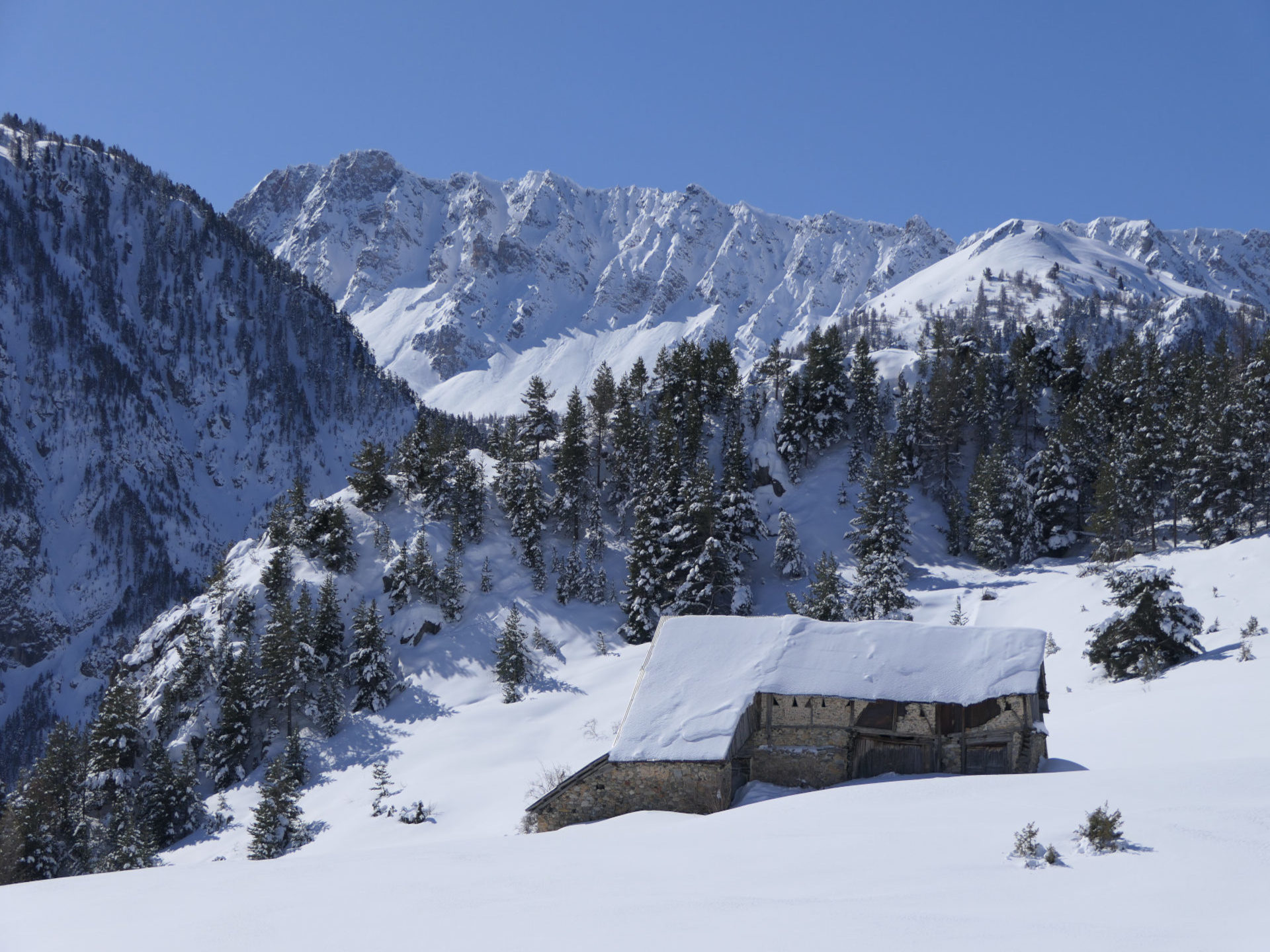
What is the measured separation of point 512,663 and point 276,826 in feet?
48.0

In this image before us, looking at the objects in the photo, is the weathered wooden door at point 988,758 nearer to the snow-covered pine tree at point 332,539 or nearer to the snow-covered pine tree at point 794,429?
the snow-covered pine tree at point 332,539

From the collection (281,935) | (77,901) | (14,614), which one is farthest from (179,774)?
(14,614)

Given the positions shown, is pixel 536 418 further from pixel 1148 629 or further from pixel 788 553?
pixel 1148 629

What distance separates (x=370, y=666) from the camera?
4400 centimetres

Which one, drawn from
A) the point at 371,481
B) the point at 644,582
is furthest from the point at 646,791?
the point at 371,481

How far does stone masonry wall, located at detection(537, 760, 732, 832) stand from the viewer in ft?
69.2

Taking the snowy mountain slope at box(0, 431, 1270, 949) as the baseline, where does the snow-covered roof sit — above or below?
above

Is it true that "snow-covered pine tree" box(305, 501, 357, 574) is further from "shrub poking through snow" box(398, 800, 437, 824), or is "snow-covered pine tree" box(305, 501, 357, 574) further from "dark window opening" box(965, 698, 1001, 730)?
"dark window opening" box(965, 698, 1001, 730)

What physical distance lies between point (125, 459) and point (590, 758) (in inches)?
6637

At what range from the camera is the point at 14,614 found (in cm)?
13375

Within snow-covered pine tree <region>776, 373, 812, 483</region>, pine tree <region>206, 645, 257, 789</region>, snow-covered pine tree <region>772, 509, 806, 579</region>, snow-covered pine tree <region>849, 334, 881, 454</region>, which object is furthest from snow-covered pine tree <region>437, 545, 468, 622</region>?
snow-covered pine tree <region>849, 334, 881, 454</region>

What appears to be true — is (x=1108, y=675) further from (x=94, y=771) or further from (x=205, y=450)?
(x=205, y=450)

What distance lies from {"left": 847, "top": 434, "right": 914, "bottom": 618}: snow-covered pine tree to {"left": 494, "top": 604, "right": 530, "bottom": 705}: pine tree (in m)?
18.6

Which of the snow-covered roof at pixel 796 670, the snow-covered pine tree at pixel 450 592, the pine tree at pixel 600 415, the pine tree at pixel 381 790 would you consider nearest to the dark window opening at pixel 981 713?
the snow-covered roof at pixel 796 670
